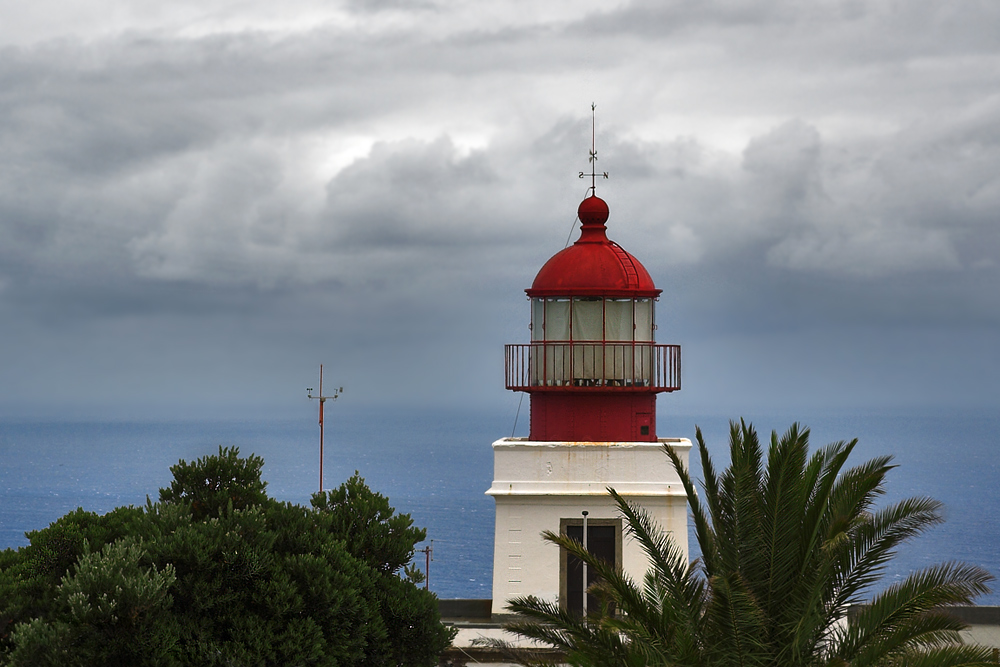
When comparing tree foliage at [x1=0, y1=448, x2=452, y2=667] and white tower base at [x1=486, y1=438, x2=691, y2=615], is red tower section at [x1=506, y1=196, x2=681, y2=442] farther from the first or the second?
tree foliage at [x1=0, y1=448, x2=452, y2=667]

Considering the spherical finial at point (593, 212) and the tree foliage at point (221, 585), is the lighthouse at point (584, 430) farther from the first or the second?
the tree foliage at point (221, 585)

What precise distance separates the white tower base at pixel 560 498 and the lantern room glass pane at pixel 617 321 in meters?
1.81

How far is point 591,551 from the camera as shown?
63.3 ft

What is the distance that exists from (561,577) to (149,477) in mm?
131486

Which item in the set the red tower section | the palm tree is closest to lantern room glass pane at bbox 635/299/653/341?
the red tower section

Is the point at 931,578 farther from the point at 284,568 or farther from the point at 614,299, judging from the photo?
→ the point at 614,299

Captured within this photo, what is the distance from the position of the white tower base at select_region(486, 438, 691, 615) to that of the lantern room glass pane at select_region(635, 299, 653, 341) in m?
1.87

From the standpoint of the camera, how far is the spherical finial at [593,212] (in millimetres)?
20812

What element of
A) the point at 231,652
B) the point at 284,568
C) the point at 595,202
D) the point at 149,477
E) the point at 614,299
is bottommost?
the point at 231,652

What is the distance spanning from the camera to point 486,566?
6919 cm

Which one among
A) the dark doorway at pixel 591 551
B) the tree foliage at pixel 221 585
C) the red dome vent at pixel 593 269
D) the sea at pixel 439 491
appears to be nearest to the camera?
the tree foliage at pixel 221 585

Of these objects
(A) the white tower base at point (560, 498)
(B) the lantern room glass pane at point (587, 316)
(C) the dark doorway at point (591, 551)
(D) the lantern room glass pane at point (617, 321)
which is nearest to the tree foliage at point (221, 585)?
(A) the white tower base at point (560, 498)

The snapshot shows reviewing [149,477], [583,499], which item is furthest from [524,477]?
[149,477]

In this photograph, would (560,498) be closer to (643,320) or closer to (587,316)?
(587,316)
